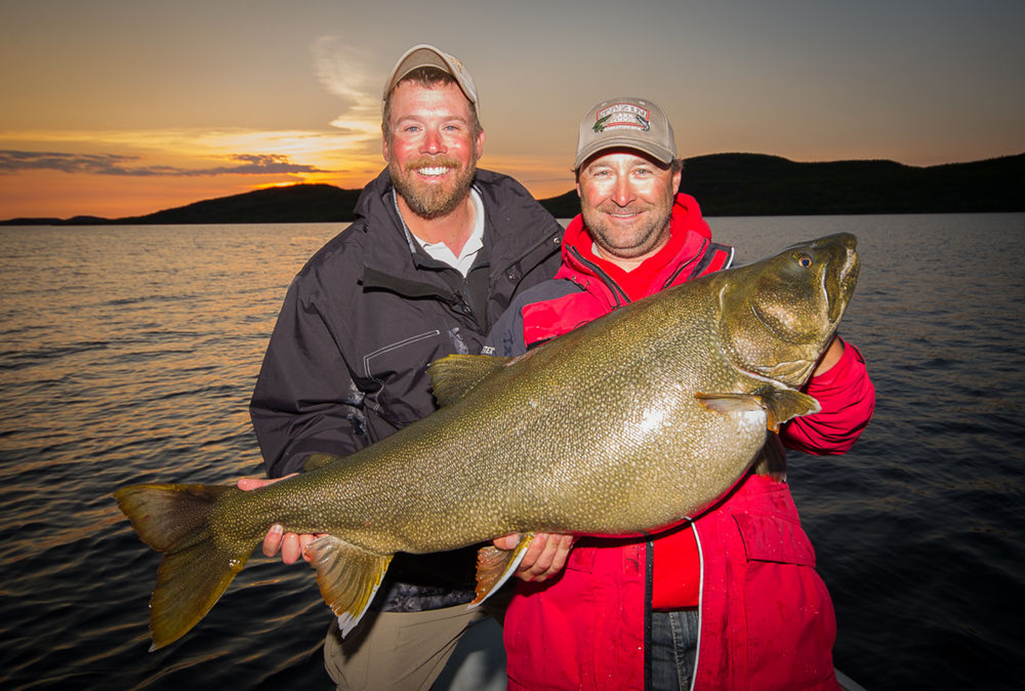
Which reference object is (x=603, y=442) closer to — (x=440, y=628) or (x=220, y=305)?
(x=440, y=628)

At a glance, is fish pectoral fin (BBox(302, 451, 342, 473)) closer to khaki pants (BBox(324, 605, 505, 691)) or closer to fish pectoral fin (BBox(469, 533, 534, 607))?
fish pectoral fin (BBox(469, 533, 534, 607))

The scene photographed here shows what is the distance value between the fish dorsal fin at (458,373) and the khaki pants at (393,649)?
2415 mm

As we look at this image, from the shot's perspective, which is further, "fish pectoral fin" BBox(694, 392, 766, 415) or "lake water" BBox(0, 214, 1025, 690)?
Answer: "lake water" BBox(0, 214, 1025, 690)

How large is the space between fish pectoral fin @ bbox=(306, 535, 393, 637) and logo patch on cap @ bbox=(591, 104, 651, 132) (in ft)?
10.4

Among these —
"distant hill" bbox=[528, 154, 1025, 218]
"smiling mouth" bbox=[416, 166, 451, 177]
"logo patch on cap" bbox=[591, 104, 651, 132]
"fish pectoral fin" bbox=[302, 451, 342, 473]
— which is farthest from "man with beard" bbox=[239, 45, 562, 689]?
"distant hill" bbox=[528, 154, 1025, 218]

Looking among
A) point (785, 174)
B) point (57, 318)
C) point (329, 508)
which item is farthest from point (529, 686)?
point (785, 174)

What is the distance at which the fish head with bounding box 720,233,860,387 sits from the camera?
8.98 feet

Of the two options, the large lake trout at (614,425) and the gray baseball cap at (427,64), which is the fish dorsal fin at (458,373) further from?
the gray baseball cap at (427,64)

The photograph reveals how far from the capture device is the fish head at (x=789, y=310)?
2.74 meters

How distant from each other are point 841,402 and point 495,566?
6.44 feet

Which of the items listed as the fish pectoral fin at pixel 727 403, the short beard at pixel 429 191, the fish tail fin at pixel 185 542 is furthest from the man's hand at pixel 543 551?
the short beard at pixel 429 191

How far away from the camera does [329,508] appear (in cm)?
322

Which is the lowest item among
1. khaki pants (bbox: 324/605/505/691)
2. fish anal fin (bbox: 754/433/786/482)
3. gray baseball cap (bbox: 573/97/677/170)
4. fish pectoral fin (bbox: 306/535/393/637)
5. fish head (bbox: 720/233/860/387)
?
khaki pants (bbox: 324/605/505/691)

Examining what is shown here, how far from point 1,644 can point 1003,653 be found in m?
12.1
